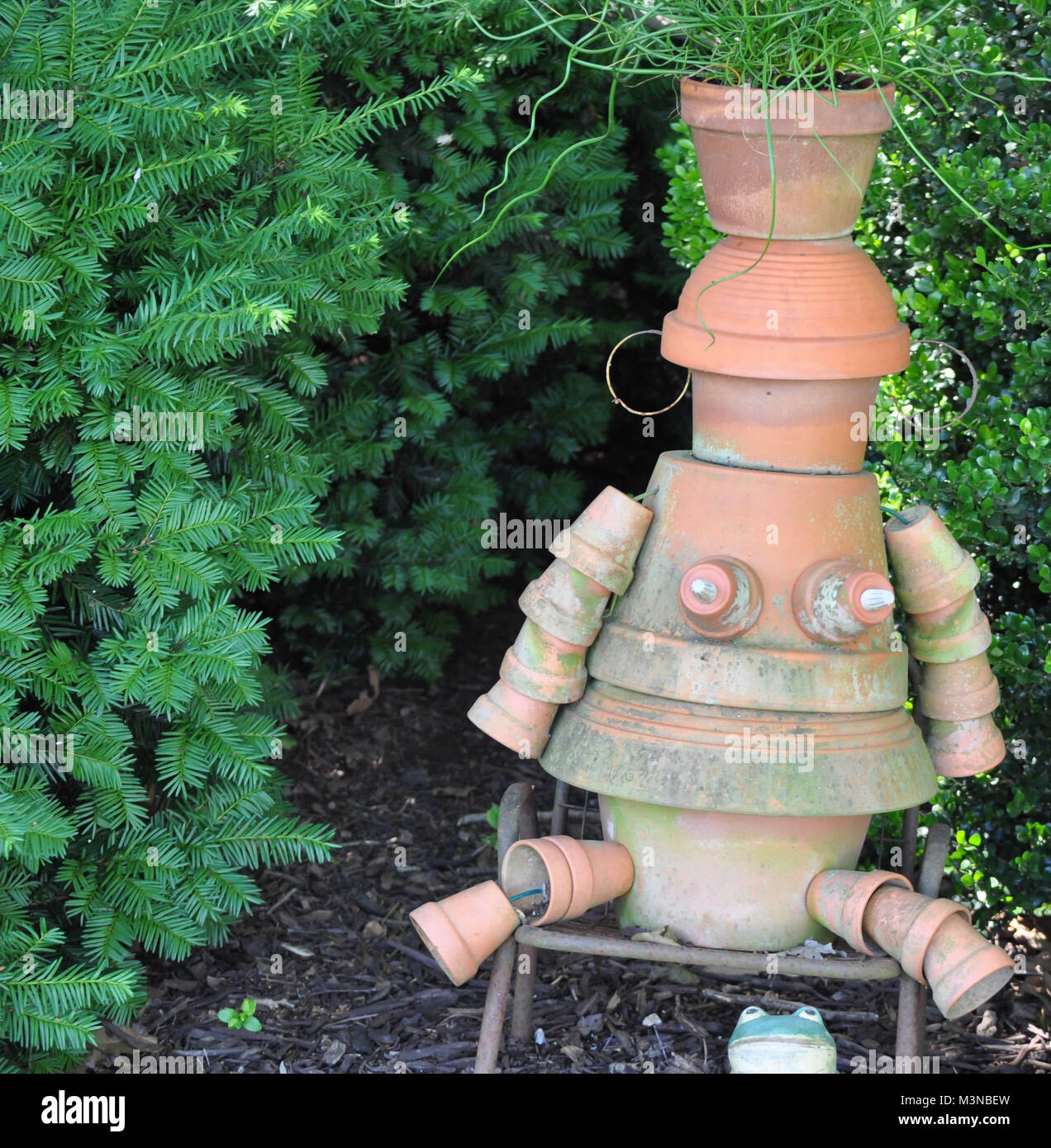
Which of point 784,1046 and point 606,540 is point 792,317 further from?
point 784,1046

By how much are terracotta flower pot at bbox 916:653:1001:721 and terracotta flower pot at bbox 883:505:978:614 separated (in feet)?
0.46

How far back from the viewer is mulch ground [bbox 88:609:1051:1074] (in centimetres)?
280

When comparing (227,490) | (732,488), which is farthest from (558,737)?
(227,490)

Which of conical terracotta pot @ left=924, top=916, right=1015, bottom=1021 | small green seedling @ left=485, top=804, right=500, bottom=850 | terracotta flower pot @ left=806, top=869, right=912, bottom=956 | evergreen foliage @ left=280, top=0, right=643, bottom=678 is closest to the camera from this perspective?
conical terracotta pot @ left=924, top=916, right=1015, bottom=1021

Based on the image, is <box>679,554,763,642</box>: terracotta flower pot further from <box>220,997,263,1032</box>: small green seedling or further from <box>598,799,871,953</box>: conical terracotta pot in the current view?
<box>220,997,263,1032</box>: small green seedling

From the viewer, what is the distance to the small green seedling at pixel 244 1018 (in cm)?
289

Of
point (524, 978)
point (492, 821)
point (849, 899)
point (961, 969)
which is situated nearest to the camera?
point (961, 969)

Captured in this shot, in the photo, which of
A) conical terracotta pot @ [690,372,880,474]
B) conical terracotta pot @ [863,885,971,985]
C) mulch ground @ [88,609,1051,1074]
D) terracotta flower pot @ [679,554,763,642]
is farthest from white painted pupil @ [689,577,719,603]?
mulch ground @ [88,609,1051,1074]

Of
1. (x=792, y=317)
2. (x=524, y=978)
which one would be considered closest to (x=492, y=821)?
(x=524, y=978)

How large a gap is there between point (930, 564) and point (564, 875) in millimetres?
890

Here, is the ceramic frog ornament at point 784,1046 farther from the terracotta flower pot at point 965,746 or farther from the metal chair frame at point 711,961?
the terracotta flower pot at point 965,746

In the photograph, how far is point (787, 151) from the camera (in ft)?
7.98

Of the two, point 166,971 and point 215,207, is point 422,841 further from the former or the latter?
point 215,207

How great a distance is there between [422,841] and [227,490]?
4.15 ft
